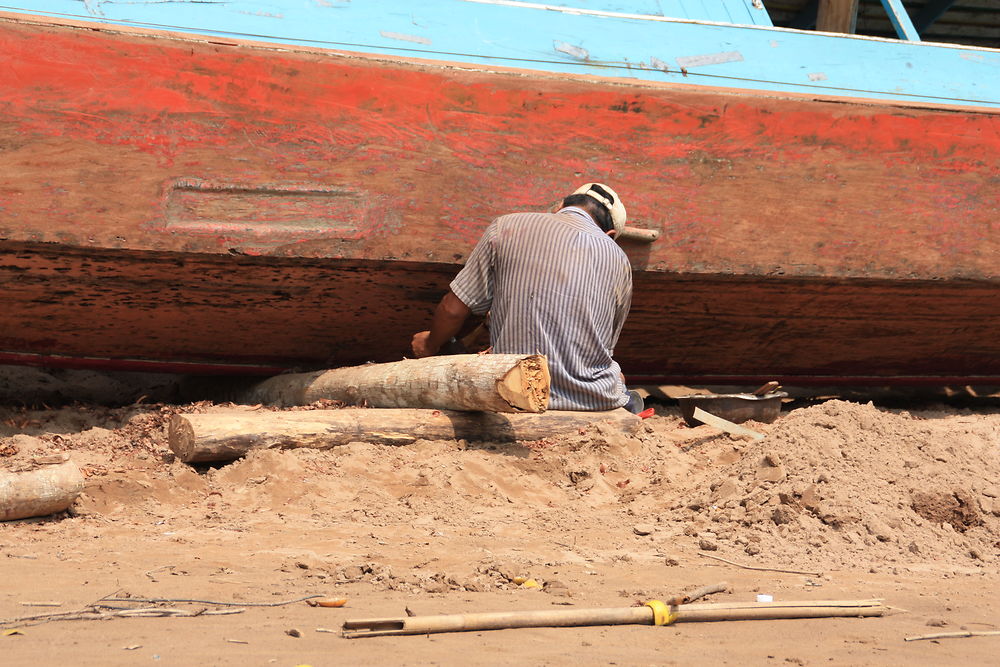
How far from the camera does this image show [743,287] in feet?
16.1

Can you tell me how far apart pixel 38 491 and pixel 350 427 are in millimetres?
1110

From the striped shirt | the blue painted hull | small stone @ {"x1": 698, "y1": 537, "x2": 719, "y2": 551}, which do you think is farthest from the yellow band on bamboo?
the blue painted hull

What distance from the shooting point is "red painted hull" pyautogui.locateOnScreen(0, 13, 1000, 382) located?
403 cm

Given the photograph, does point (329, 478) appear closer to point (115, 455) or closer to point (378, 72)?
point (115, 455)

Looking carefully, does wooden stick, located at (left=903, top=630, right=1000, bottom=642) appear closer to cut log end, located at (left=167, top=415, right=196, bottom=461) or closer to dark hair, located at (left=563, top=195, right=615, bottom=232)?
cut log end, located at (left=167, top=415, right=196, bottom=461)

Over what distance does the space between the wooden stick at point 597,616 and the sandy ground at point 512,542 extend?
0.02 metres

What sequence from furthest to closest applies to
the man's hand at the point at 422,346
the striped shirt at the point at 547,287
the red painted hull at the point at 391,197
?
1. the man's hand at the point at 422,346
2. the striped shirt at the point at 547,287
3. the red painted hull at the point at 391,197

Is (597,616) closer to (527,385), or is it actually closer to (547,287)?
(527,385)

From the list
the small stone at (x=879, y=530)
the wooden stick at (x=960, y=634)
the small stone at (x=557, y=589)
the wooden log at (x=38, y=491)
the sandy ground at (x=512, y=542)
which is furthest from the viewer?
the small stone at (x=879, y=530)

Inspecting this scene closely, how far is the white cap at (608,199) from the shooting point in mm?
4453

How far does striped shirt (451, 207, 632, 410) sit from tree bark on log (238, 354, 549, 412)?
1.16 feet

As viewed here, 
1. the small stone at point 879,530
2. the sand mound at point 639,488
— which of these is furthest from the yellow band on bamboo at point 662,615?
the small stone at point 879,530

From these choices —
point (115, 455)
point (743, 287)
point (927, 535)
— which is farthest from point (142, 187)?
point (927, 535)

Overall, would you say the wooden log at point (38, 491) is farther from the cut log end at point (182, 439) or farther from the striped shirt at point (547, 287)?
the striped shirt at point (547, 287)
